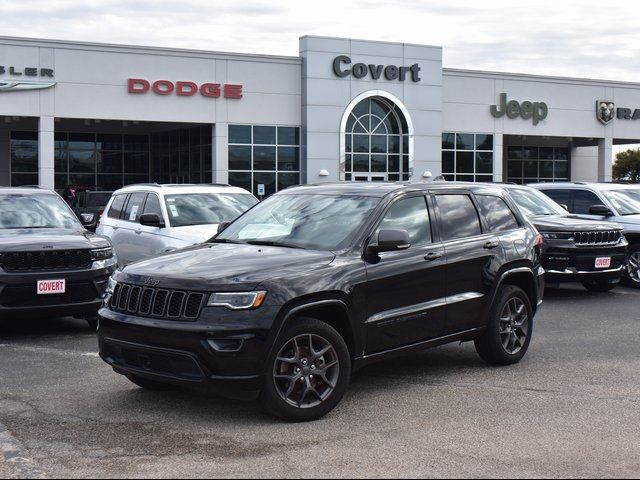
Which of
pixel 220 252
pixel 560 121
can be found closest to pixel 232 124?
pixel 560 121

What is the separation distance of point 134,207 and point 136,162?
103 ft

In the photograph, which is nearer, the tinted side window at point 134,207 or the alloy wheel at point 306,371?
the alloy wheel at point 306,371

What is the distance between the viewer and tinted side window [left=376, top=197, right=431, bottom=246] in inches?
291

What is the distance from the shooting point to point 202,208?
13.5 metres

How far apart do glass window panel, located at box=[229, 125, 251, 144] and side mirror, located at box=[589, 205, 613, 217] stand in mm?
23004

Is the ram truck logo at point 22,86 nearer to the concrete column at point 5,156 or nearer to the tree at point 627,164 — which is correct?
the concrete column at point 5,156

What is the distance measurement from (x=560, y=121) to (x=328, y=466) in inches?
1629

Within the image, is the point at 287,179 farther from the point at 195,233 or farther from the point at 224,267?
the point at 224,267

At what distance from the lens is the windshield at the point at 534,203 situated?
563 inches

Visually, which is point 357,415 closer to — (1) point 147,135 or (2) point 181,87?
(2) point 181,87

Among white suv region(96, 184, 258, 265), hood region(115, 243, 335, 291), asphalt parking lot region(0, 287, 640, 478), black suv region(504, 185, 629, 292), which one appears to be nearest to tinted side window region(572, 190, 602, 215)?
black suv region(504, 185, 629, 292)

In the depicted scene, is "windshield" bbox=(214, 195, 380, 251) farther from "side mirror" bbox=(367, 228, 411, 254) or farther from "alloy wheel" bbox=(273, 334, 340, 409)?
"alloy wheel" bbox=(273, 334, 340, 409)

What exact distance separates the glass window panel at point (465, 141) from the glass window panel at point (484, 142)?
0.85 feet

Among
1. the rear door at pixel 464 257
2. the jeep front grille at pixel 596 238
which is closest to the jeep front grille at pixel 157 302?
the rear door at pixel 464 257
